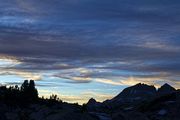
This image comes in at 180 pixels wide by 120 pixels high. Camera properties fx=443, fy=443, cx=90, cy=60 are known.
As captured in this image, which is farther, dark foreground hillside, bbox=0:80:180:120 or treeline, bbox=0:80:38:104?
treeline, bbox=0:80:38:104

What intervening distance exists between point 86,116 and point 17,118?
1026cm

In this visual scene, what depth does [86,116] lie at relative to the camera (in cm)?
6569

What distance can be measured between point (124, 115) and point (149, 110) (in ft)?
77.3

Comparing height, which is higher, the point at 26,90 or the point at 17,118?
the point at 26,90

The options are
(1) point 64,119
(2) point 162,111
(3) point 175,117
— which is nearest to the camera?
(1) point 64,119

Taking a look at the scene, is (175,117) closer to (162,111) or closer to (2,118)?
(162,111)

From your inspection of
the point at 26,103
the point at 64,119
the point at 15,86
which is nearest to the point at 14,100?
the point at 26,103

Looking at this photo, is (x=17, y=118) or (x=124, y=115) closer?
(x=17, y=118)

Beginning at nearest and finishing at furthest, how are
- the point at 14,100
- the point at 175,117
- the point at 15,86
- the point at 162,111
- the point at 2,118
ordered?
the point at 2,118 → the point at 175,117 → the point at 162,111 → the point at 14,100 → the point at 15,86

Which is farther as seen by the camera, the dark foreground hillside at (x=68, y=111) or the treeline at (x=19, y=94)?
the treeline at (x=19, y=94)

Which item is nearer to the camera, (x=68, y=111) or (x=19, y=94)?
(x=68, y=111)

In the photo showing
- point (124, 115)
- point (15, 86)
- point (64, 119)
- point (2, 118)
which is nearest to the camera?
point (64, 119)

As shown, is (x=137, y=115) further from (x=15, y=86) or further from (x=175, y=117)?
(x=15, y=86)

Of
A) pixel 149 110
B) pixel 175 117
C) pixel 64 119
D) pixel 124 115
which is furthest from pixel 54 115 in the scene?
pixel 149 110
